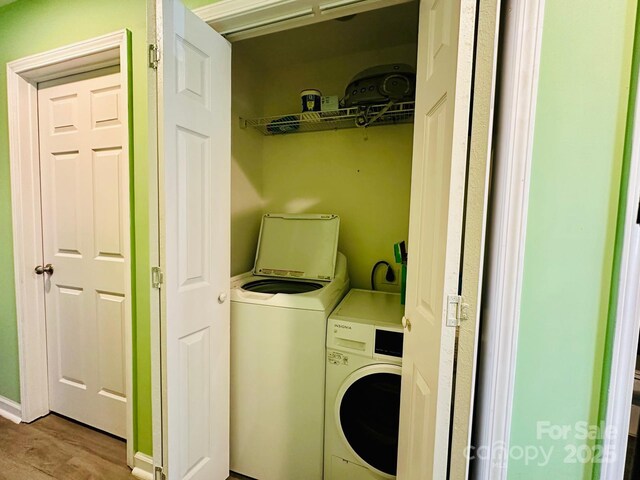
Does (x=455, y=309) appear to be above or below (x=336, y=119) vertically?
below

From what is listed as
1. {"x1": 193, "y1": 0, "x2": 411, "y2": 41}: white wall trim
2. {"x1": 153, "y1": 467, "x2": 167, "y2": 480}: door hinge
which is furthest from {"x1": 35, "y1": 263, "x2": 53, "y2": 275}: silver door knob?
{"x1": 193, "y1": 0, "x2": 411, "y2": 41}: white wall trim

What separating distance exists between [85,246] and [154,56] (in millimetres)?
1266

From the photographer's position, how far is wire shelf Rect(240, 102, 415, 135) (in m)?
1.54

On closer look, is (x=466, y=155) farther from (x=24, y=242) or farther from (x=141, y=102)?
(x=24, y=242)

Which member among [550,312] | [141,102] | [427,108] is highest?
[141,102]

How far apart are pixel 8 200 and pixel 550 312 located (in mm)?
2716

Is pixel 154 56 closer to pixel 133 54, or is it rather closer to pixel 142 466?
pixel 133 54

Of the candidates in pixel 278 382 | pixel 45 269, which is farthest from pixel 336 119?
pixel 45 269

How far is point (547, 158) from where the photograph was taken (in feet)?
2.25

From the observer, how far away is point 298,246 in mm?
1833

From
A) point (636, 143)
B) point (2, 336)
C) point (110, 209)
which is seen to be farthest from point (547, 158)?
point (2, 336)

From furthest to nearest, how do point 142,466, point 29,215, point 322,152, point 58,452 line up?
point 322,152, point 29,215, point 58,452, point 142,466

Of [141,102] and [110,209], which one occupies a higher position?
[141,102]

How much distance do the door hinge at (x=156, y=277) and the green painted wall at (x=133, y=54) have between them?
48cm
